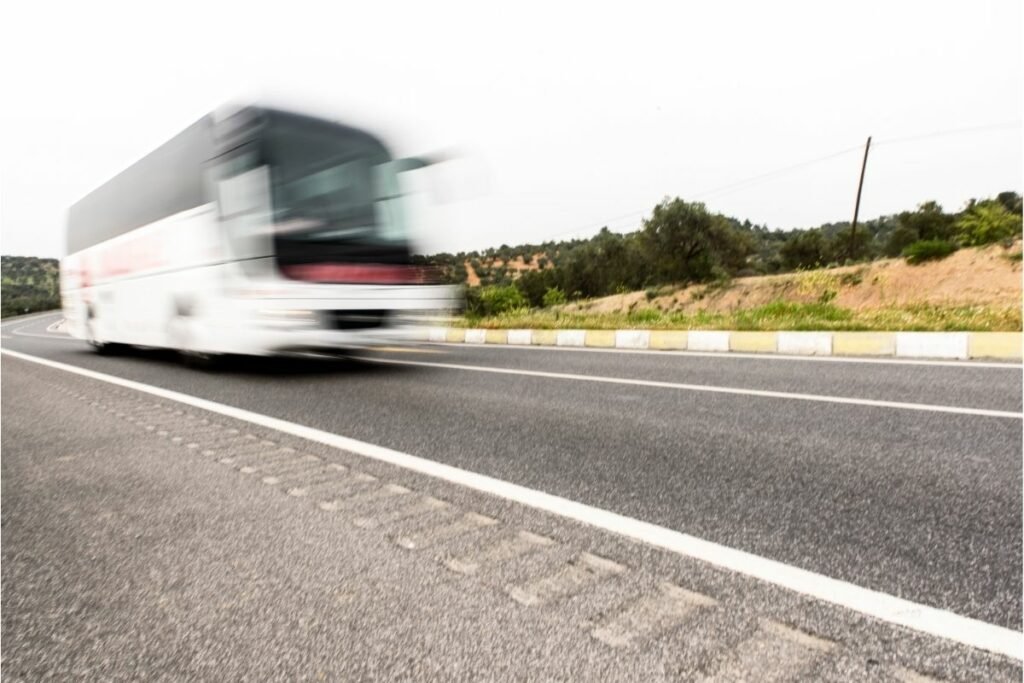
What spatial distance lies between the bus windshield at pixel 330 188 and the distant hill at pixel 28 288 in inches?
2917

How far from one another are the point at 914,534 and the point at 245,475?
3.05m

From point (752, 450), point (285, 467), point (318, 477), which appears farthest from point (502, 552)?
point (752, 450)

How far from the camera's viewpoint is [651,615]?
1.65m

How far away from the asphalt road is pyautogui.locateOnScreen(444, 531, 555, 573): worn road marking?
0.13m

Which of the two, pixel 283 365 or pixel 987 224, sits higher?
pixel 987 224

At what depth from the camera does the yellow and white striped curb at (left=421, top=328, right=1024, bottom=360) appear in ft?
23.3

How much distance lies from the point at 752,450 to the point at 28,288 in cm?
9497

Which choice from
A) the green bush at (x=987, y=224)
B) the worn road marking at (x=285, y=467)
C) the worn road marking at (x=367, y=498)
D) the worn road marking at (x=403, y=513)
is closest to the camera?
the worn road marking at (x=403, y=513)

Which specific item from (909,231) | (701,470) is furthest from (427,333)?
(909,231)

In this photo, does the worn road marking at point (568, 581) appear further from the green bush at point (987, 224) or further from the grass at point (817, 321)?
the green bush at point (987, 224)

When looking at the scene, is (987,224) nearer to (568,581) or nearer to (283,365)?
(283,365)

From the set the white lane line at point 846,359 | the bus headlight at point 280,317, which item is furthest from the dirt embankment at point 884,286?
the bus headlight at point 280,317

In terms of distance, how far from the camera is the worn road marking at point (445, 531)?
86.1 inches

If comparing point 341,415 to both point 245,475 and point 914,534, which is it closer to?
point 245,475
